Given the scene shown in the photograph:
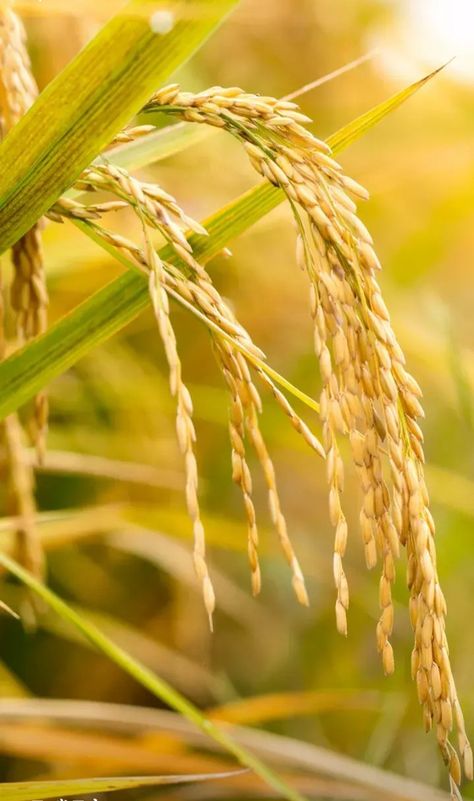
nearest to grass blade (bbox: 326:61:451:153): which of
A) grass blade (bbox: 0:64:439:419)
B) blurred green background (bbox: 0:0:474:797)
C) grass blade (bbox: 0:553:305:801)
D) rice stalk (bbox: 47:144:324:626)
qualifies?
grass blade (bbox: 0:64:439:419)

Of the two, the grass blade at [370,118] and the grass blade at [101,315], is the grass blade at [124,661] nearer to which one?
the grass blade at [101,315]

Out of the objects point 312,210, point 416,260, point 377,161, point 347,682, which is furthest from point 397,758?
point 312,210

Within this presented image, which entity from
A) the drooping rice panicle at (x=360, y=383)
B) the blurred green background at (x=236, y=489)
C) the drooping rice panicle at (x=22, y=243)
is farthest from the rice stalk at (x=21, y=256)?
the blurred green background at (x=236, y=489)

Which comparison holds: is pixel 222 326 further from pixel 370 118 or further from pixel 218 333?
pixel 370 118

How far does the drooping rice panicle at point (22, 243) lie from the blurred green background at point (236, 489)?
0.29 metres

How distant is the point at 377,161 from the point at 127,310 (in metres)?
0.98

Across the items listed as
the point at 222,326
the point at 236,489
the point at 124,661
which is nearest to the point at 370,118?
the point at 222,326

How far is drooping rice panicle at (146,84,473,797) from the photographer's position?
0.33 metres

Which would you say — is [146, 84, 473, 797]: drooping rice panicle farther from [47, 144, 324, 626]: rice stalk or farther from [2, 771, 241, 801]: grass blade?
[2, 771, 241, 801]: grass blade

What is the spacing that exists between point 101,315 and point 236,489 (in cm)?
99

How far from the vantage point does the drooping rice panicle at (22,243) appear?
425mm

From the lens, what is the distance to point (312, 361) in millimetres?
1187

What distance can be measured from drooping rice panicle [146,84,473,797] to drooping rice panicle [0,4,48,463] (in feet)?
0.43

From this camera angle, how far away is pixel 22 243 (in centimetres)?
47
